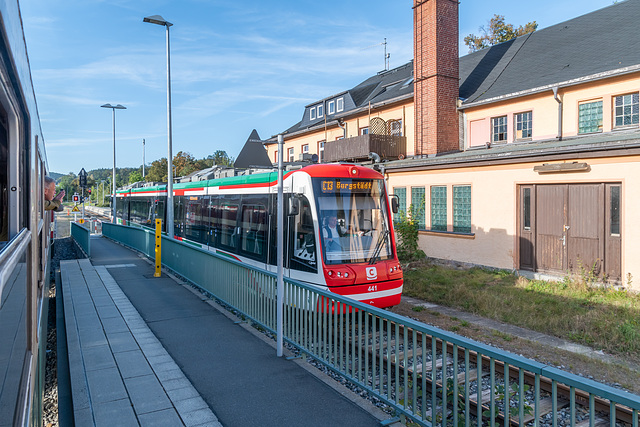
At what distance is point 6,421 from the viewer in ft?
5.16

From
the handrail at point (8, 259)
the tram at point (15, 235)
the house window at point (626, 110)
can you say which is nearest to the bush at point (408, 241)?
the house window at point (626, 110)

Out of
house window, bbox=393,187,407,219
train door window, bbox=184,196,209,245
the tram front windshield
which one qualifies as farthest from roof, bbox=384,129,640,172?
train door window, bbox=184,196,209,245

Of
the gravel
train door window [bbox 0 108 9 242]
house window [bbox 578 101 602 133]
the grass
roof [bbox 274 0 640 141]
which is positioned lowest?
the gravel

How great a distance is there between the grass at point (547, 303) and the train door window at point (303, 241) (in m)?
4.08

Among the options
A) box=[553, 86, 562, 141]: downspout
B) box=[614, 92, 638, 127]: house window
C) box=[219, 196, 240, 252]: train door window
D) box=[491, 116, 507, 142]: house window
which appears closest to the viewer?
box=[219, 196, 240, 252]: train door window

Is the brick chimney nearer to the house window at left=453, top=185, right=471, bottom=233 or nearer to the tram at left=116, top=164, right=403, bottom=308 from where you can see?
the house window at left=453, top=185, right=471, bottom=233

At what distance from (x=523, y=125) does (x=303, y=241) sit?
43.5ft

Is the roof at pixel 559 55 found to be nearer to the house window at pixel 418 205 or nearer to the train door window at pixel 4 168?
the house window at pixel 418 205

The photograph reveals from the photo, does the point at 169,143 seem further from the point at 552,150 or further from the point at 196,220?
the point at 552,150

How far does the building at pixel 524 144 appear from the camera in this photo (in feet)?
41.2

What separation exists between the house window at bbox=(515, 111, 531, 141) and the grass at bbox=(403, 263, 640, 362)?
6375mm

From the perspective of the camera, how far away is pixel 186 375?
579cm

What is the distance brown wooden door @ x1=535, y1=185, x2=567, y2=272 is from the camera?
13547 millimetres

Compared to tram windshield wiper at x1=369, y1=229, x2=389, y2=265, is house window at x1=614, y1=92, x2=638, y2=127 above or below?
above
